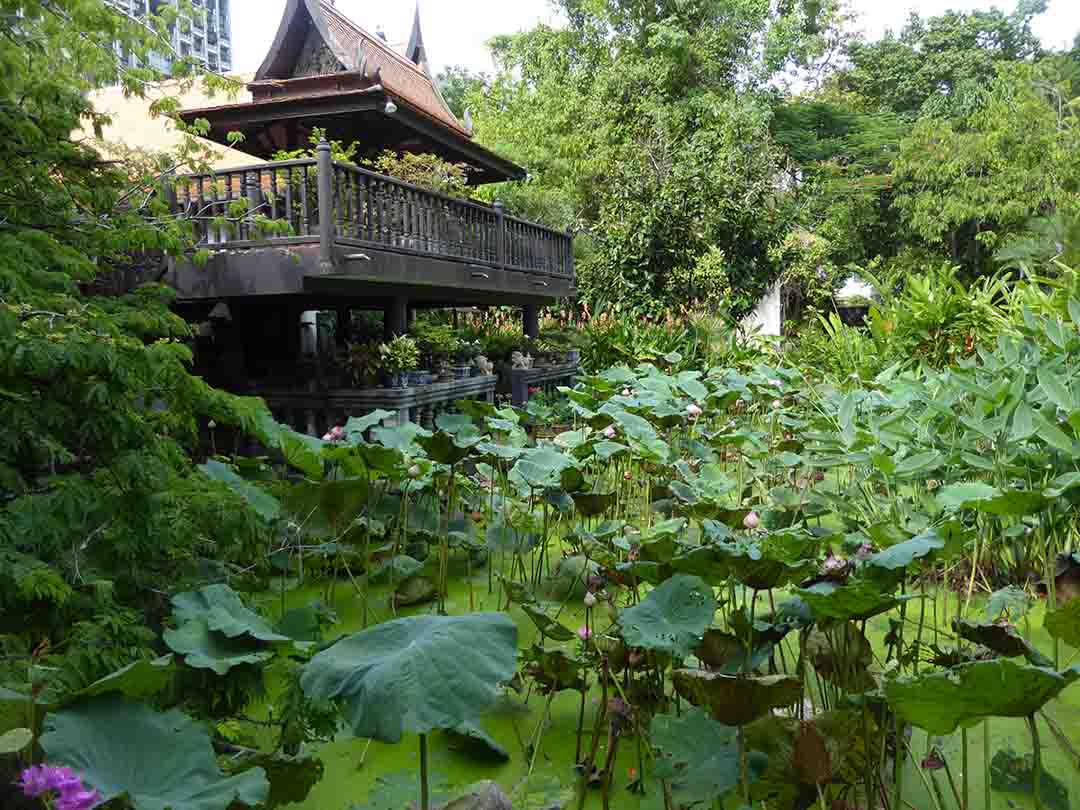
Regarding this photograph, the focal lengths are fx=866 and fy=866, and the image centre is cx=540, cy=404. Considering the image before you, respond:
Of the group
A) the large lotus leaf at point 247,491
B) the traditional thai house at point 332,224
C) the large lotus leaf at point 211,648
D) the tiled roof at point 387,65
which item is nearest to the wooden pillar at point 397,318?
the traditional thai house at point 332,224

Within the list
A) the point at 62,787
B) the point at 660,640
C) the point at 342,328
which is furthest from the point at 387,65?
the point at 62,787

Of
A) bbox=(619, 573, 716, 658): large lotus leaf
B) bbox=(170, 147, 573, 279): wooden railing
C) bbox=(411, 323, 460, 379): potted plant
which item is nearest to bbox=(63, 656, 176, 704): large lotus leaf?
bbox=(619, 573, 716, 658): large lotus leaf

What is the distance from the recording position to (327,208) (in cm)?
579

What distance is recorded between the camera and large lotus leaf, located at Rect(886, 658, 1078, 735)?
1280 mm

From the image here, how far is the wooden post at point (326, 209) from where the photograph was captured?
227 inches

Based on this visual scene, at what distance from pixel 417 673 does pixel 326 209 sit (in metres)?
4.87

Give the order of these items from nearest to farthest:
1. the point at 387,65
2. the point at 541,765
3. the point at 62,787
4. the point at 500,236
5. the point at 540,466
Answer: the point at 62,787, the point at 541,765, the point at 540,466, the point at 500,236, the point at 387,65

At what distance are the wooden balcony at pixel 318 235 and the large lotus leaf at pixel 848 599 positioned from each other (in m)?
3.89

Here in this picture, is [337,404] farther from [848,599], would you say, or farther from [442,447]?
[848,599]

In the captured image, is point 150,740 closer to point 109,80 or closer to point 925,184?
point 109,80

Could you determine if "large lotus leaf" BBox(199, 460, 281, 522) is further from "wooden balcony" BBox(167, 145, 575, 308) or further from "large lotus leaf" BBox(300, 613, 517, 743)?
"wooden balcony" BBox(167, 145, 575, 308)

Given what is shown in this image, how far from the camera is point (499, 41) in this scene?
82.1 ft

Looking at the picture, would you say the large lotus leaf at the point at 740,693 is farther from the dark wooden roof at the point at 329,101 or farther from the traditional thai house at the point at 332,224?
the dark wooden roof at the point at 329,101

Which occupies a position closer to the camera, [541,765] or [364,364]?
[541,765]
